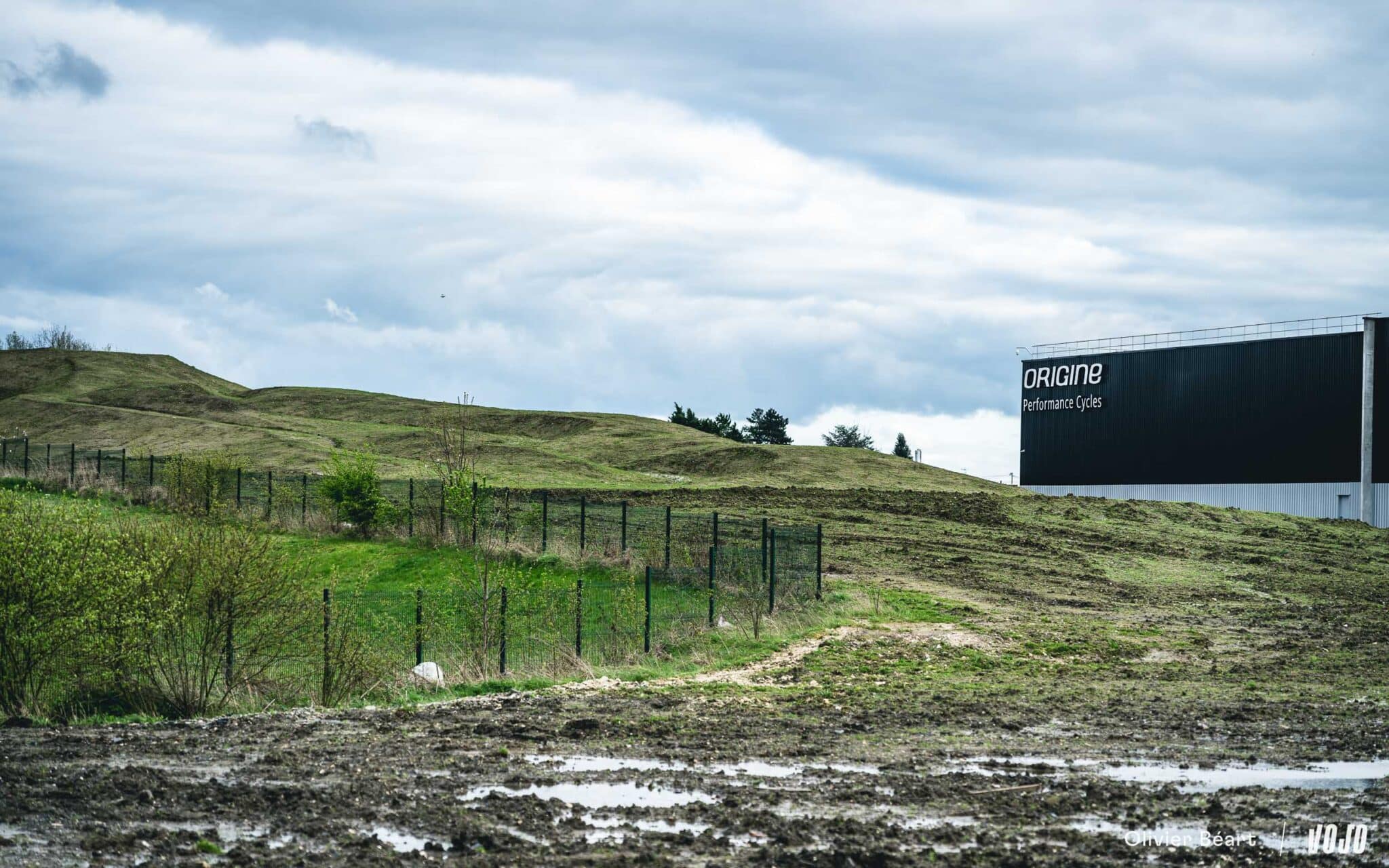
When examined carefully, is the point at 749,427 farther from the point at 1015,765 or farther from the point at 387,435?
the point at 1015,765

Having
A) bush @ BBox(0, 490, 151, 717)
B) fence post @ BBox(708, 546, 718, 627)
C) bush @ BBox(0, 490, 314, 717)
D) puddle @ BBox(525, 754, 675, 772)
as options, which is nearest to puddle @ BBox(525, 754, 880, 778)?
puddle @ BBox(525, 754, 675, 772)

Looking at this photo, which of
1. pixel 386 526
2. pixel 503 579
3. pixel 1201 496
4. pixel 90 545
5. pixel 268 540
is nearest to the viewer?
pixel 90 545

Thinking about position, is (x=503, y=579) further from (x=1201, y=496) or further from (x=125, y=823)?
(x=1201, y=496)

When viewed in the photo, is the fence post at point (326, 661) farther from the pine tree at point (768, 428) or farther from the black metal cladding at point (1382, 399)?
the pine tree at point (768, 428)

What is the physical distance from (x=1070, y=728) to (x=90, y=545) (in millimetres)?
12415

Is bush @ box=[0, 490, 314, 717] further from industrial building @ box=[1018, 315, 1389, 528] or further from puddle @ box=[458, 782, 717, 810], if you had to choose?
industrial building @ box=[1018, 315, 1389, 528]

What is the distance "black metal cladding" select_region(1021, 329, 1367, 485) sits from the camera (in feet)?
190

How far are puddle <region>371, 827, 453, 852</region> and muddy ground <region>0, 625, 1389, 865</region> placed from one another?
32 millimetres

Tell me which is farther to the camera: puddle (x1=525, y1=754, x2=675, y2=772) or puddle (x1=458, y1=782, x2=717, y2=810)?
puddle (x1=525, y1=754, x2=675, y2=772)

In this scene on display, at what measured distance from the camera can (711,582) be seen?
28.0 m

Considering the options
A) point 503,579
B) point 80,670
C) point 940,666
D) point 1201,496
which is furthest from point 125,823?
point 1201,496

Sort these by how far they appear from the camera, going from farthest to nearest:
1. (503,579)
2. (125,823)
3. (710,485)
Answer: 1. (710,485)
2. (503,579)
3. (125,823)

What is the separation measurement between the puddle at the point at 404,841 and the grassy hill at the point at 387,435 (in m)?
35.8

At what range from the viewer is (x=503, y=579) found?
21797 mm
